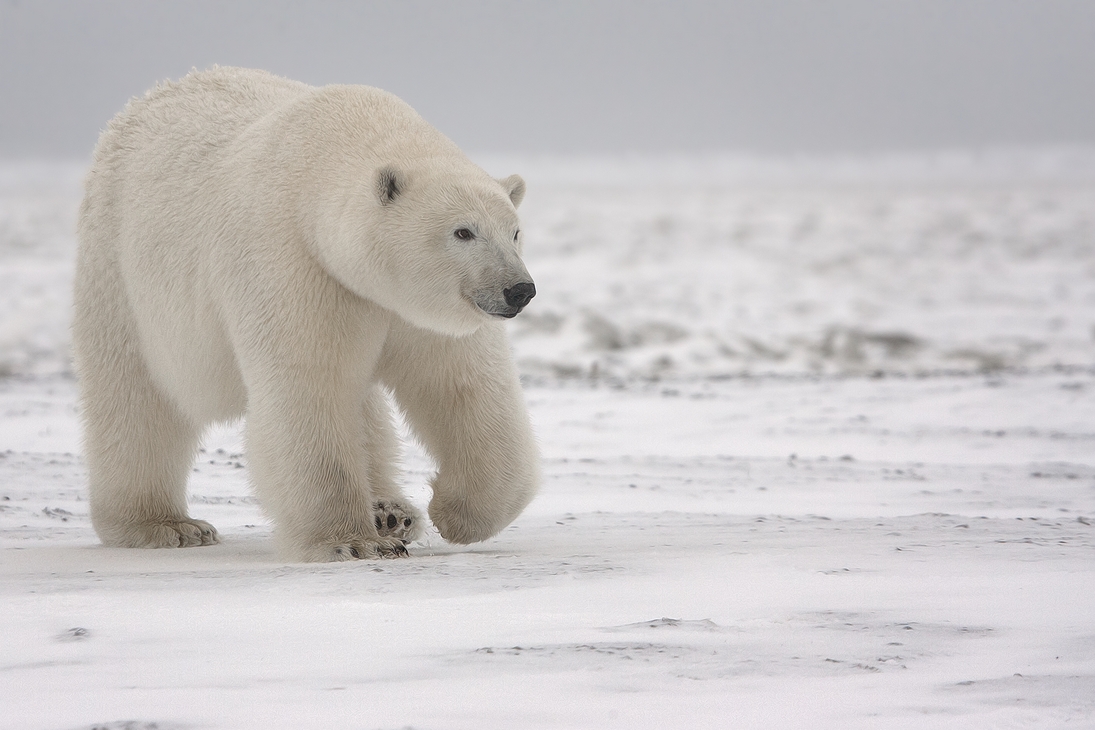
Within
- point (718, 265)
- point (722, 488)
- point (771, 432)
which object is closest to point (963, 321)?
point (718, 265)

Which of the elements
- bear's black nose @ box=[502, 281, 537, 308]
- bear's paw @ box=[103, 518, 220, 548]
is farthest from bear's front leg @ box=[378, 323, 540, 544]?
bear's paw @ box=[103, 518, 220, 548]

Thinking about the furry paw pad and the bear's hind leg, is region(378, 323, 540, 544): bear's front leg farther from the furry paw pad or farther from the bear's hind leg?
the bear's hind leg

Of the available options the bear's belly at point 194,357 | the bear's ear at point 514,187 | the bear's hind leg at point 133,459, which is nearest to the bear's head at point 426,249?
the bear's ear at point 514,187

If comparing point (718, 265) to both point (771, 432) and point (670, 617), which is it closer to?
point (771, 432)

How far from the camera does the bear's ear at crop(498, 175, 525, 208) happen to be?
3.92 meters

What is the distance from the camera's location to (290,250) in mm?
3598

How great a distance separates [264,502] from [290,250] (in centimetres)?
77

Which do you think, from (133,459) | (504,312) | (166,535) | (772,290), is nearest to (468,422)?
(504,312)

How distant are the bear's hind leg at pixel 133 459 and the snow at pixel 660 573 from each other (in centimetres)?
19

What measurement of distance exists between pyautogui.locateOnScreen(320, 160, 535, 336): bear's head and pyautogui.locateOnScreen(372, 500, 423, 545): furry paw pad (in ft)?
2.58

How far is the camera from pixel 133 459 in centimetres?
437

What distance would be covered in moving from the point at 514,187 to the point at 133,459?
171 cm

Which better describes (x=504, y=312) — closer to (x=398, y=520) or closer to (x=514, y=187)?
(x=514, y=187)

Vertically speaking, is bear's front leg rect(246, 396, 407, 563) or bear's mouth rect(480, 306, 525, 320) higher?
bear's mouth rect(480, 306, 525, 320)
